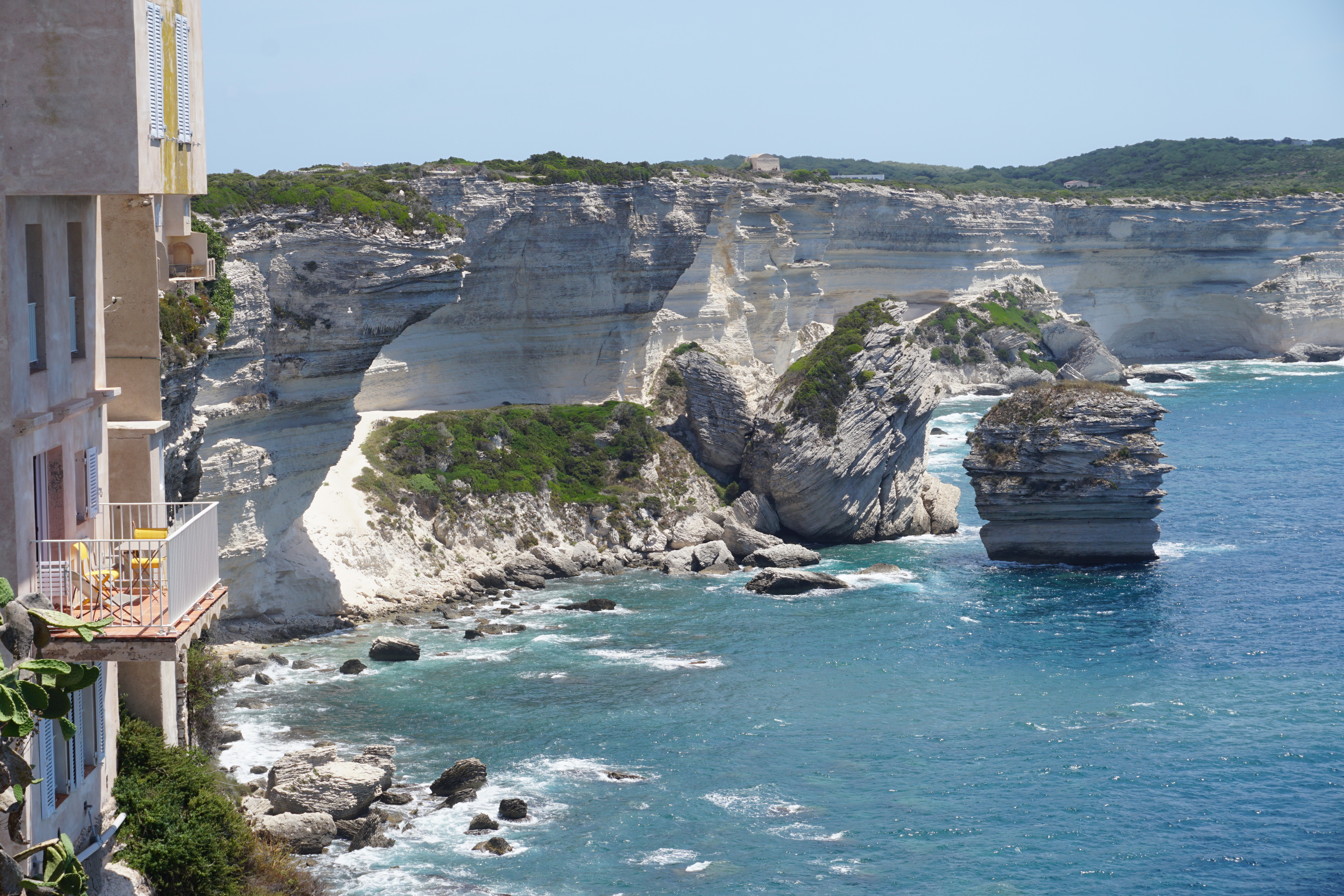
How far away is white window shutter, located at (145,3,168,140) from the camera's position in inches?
637

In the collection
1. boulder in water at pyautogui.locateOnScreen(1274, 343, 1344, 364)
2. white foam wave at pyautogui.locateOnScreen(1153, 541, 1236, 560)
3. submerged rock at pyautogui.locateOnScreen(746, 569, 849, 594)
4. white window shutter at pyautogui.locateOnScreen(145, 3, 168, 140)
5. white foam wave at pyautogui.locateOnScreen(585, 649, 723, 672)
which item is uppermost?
white window shutter at pyautogui.locateOnScreen(145, 3, 168, 140)

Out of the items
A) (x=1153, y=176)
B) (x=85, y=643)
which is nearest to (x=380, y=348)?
(x=85, y=643)

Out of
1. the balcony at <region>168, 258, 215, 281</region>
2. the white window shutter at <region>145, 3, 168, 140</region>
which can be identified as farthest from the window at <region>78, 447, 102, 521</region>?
the balcony at <region>168, 258, 215, 281</region>

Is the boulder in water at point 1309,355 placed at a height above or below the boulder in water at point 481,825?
above

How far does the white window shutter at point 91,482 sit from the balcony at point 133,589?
0.28m

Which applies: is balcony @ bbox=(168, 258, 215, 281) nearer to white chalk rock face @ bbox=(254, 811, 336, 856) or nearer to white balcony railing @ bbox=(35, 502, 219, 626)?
white balcony railing @ bbox=(35, 502, 219, 626)

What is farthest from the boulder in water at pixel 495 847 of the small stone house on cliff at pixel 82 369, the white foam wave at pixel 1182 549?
the white foam wave at pixel 1182 549

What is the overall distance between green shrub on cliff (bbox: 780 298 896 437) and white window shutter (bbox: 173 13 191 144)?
1952 inches

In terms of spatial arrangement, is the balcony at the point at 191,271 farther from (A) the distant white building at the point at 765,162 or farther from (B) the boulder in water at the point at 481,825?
(A) the distant white building at the point at 765,162

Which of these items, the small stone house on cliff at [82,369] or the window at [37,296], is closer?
the small stone house on cliff at [82,369]

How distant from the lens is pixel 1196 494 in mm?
74438

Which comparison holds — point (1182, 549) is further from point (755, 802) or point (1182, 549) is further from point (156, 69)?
point (156, 69)

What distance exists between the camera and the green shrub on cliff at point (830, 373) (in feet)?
219

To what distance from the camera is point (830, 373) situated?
68688 mm
